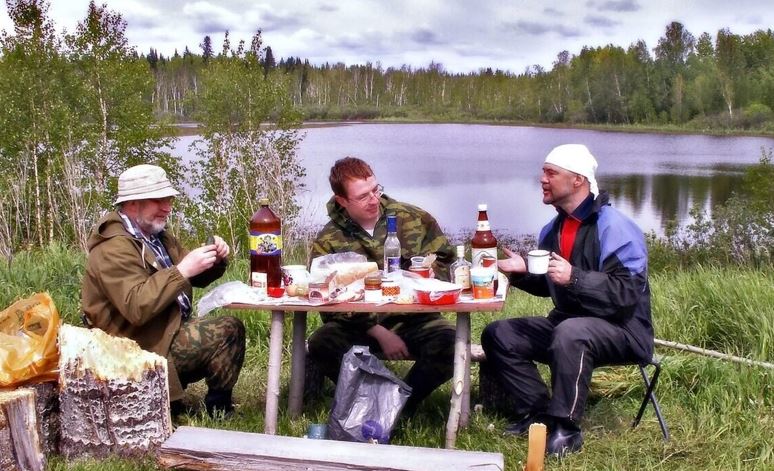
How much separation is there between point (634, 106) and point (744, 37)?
387 inches

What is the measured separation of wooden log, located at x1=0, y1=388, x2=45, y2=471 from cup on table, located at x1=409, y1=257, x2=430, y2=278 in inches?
68.0

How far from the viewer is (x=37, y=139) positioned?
580 inches

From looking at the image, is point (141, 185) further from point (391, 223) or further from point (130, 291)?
point (391, 223)

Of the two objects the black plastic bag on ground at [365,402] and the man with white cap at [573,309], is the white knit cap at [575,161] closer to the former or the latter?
the man with white cap at [573,309]

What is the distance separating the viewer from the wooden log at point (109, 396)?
3527mm

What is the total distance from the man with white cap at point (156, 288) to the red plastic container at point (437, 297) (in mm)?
986

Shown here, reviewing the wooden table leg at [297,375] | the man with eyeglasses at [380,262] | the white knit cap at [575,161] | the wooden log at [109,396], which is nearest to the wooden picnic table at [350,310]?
the wooden table leg at [297,375]

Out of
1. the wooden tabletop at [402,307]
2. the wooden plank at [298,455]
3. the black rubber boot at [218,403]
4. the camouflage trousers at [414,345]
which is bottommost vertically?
the black rubber boot at [218,403]

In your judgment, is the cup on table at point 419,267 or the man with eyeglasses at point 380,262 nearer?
the cup on table at point 419,267

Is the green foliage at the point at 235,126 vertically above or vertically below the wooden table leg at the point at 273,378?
above

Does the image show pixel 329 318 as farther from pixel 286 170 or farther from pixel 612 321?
pixel 286 170

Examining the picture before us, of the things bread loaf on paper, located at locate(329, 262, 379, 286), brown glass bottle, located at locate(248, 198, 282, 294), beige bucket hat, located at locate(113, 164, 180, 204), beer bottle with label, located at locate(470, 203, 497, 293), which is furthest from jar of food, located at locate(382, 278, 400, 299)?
beige bucket hat, located at locate(113, 164, 180, 204)

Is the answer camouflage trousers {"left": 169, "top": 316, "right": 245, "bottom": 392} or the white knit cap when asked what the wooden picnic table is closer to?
camouflage trousers {"left": 169, "top": 316, "right": 245, "bottom": 392}

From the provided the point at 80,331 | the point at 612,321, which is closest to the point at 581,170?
the point at 612,321
